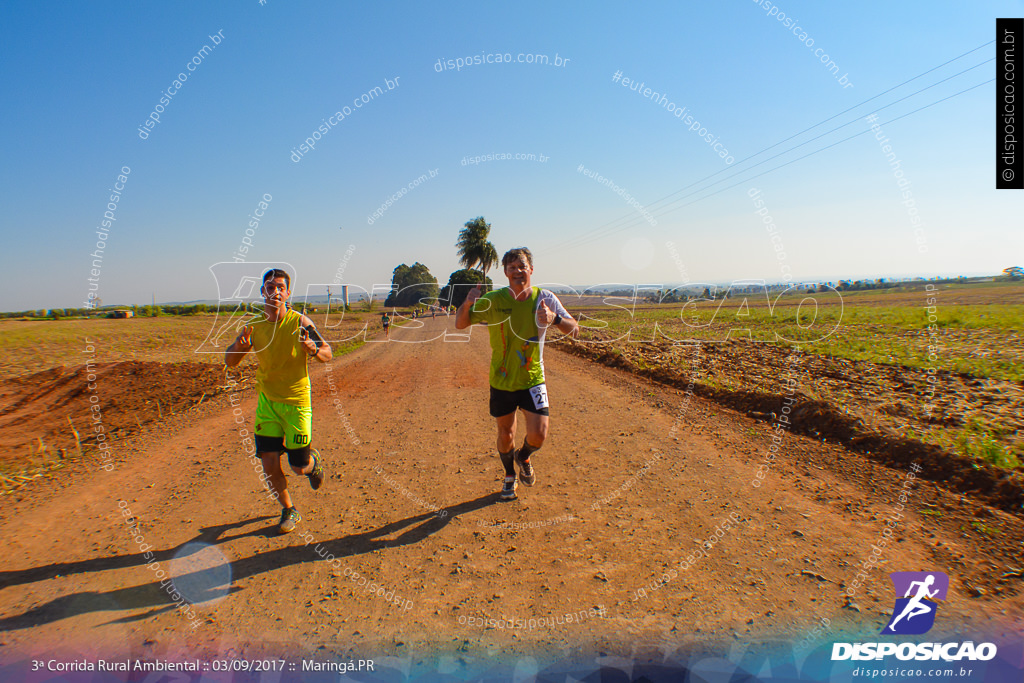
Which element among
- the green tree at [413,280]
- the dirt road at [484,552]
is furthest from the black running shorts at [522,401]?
the green tree at [413,280]

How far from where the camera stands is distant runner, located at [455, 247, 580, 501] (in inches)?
179

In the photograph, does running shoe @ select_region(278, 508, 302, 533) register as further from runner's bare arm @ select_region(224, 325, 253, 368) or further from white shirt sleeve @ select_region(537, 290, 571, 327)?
white shirt sleeve @ select_region(537, 290, 571, 327)

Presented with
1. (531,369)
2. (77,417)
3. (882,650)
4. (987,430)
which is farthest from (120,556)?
(987,430)

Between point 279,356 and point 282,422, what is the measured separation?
58cm

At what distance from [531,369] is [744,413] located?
17.3 ft

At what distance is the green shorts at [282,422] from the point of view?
4.07m

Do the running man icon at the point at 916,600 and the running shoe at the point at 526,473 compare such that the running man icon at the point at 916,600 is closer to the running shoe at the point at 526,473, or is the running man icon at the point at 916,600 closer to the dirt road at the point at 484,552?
the dirt road at the point at 484,552

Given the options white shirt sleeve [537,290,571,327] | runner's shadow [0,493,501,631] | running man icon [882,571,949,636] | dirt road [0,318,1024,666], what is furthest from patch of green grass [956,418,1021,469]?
runner's shadow [0,493,501,631]

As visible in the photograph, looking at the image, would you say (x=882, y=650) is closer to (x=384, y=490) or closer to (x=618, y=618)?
(x=618, y=618)

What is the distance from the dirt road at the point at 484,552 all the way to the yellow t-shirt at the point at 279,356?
1.29m

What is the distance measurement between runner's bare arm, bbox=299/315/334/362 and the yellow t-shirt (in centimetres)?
5

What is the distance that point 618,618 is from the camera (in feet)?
9.80

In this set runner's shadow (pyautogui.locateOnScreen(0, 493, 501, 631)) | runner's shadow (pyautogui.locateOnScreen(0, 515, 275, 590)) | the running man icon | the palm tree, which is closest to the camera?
the running man icon

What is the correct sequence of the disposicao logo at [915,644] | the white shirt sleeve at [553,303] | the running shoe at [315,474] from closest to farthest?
1. the disposicao logo at [915,644]
2. the running shoe at [315,474]
3. the white shirt sleeve at [553,303]
